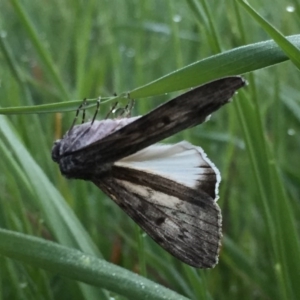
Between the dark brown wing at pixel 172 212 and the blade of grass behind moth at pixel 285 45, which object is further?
the dark brown wing at pixel 172 212

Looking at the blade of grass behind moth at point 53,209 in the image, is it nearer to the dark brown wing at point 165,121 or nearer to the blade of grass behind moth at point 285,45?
the dark brown wing at point 165,121

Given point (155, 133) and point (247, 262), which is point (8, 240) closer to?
point (155, 133)

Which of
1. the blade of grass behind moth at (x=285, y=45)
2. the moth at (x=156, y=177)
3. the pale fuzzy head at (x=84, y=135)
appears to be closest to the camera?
the blade of grass behind moth at (x=285, y=45)

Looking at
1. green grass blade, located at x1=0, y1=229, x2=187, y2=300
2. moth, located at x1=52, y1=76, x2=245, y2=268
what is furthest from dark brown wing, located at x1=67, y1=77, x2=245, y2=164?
green grass blade, located at x1=0, y1=229, x2=187, y2=300

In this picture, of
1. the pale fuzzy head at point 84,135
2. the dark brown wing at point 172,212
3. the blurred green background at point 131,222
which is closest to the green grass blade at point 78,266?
the blurred green background at point 131,222

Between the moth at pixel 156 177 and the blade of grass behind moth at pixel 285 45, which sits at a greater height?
the blade of grass behind moth at pixel 285 45

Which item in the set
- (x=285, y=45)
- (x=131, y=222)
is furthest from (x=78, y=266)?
(x=131, y=222)

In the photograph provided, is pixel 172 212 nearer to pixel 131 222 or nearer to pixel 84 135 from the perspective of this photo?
pixel 84 135

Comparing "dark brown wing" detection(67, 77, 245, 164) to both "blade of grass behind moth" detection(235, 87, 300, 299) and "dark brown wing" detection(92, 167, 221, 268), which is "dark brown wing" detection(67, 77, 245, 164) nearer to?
"dark brown wing" detection(92, 167, 221, 268)
